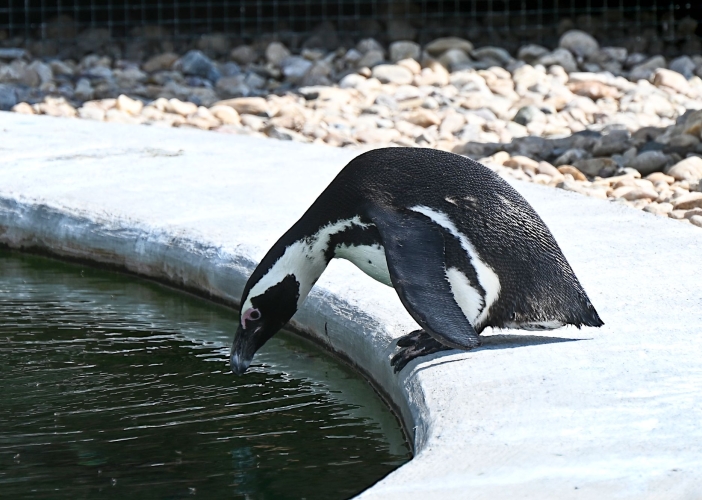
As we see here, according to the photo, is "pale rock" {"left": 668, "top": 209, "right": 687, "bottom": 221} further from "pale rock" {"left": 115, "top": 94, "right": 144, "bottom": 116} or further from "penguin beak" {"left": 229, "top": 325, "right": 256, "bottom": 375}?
"pale rock" {"left": 115, "top": 94, "right": 144, "bottom": 116}

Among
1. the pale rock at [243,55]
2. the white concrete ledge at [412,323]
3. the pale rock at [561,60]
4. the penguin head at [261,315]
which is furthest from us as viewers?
the pale rock at [243,55]

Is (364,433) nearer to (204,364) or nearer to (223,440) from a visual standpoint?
(223,440)

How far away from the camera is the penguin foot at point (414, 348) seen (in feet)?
10.4

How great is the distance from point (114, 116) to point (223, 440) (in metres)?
5.47

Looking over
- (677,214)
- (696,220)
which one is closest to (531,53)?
(677,214)

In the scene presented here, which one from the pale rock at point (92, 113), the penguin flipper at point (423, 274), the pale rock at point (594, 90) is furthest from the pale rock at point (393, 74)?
the penguin flipper at point (423, 274)

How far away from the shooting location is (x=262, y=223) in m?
4.77

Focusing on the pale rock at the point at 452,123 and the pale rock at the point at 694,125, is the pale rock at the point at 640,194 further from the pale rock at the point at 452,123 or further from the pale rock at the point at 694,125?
the pale rock at the point at 452,123

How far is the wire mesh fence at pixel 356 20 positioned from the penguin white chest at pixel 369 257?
22.7 ft

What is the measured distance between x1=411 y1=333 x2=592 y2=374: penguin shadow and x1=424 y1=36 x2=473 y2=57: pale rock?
6.65m

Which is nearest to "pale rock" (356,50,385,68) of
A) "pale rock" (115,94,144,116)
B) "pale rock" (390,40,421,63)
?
"pale rock" (390,40,421,63)

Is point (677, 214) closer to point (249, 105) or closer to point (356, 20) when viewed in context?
point (249, 105)

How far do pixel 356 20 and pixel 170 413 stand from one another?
286 inches

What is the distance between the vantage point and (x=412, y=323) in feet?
11.6
